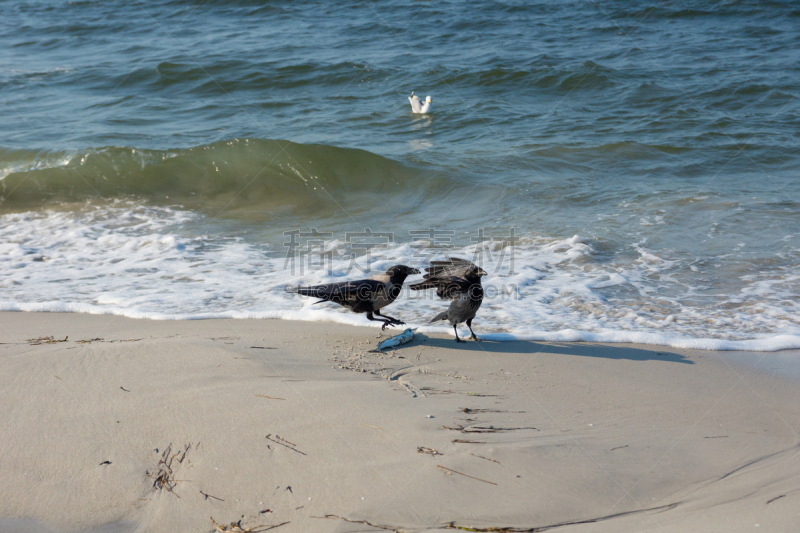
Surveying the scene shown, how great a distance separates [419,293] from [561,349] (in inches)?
74.8

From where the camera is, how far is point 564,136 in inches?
427

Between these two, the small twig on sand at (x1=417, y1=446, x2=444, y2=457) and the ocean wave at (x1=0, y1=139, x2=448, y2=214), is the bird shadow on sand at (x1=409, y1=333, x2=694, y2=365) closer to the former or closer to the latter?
the small twig on sand at (x1=417, y1=446, x2=444, y2=457)

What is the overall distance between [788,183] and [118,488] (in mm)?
9685

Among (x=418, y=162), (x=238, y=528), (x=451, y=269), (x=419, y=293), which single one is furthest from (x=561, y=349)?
(x=418, y=162)

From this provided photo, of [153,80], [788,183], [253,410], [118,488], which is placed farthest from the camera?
[153,80]

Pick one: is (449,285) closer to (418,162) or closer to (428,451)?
(428,451)

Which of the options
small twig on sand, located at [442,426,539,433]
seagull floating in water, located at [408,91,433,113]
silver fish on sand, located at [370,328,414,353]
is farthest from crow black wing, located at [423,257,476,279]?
seagull floating in water, located at [408,91,433,113]

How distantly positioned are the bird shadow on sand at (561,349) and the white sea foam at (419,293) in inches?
5.2

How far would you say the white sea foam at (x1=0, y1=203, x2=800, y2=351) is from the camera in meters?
4.59

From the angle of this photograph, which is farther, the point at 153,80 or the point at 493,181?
the point at 153,80

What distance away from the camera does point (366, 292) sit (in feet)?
14.1

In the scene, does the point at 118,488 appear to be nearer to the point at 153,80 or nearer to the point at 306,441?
the point at 306,441

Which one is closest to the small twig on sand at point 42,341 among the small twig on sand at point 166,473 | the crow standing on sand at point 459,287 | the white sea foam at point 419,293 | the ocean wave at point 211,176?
the white sea foam at point 419,293

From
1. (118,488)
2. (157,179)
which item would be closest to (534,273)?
(118,488)
